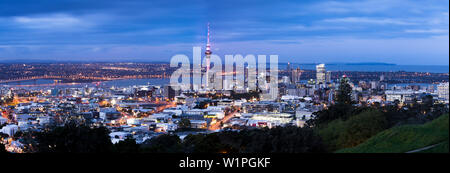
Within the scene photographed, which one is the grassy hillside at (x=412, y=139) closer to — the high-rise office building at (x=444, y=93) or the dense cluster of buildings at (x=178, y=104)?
the high-rise office building at (x=444, y=93)

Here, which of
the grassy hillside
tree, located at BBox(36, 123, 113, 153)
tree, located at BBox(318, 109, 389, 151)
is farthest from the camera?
tree, located at BBox(318, 109, 389, 151)

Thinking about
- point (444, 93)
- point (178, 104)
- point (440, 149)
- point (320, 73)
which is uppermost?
point (320, 73)

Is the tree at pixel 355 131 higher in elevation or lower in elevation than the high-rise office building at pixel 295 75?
lower

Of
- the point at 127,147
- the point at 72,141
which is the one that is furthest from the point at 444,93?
the point at 72,141

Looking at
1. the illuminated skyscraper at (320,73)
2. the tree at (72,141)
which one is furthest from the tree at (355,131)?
the illuminated skyscraper at (320,73)

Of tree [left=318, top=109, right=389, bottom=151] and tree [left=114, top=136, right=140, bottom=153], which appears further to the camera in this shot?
tree [left=318, top=109, right=389, bottom=151]

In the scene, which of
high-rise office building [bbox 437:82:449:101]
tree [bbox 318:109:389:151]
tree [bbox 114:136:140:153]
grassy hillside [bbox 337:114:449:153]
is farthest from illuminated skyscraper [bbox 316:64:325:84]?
grassy hillside [bbox 337:114:449:153]

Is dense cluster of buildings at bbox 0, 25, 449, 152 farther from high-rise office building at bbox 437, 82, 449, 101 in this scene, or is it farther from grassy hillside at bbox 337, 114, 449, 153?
grassy hillside at bbox 337, 114, 449, 153

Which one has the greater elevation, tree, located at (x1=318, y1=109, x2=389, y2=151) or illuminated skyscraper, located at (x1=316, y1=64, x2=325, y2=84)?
illuminated skyscraper, located at (x1=316, y1=64, x2=325, y2=84)

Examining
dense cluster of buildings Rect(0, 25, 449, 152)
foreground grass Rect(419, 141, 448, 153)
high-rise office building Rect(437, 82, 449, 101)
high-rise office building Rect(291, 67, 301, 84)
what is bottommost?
dense cluster of buildings Rect(0, 25, 449, 152)

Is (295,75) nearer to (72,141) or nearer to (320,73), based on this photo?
(320,73)
